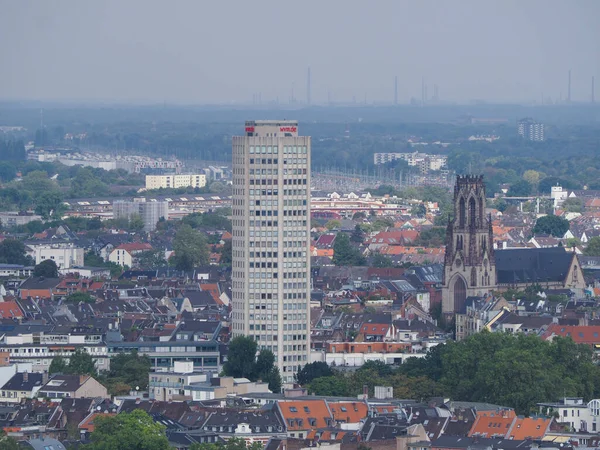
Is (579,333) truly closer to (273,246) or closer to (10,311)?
(273,246)

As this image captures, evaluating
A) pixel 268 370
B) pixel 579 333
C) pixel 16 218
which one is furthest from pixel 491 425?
pixel 16 218

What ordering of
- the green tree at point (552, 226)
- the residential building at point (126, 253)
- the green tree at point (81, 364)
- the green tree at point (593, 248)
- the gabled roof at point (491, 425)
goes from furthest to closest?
the green tree at point (552, 226)
the residential building at point (126, 253)
the green tree at point (593, 248)
the green tree at point (81, 364)
the gabled roof at point (491, 425)

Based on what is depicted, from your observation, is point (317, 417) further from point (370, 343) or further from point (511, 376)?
point (370, 343)

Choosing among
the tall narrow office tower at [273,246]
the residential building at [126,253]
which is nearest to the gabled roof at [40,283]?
the residential building at [126,253]

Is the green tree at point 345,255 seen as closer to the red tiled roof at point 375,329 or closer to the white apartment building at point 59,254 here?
the white apartment building at point 59,254

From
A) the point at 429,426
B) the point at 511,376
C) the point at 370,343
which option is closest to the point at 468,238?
the point at 370,343

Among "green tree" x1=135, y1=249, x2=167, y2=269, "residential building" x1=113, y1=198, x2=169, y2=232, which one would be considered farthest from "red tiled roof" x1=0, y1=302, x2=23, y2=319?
"residential building" x1=113, y1=198, x2=169, y2=232

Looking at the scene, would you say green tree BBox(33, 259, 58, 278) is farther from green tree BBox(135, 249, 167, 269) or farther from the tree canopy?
the tree canopy
